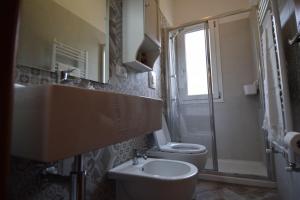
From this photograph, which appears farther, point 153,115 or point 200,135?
point 200,135

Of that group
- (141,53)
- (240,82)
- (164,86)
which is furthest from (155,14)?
(240,82)

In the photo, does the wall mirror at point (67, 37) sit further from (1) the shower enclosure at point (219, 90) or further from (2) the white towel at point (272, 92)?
(1) the shower enclosure at point (219, 90)

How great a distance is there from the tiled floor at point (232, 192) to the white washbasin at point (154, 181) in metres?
0.62

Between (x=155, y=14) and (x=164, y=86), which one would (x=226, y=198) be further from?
(x=155, y=14)

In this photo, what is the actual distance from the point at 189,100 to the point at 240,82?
797 mm

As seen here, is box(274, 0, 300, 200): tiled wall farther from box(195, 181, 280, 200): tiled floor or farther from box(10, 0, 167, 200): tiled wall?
box(10, 0, 167, 200): tiled wall

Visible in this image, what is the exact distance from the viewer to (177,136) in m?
2.51

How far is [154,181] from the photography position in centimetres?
104

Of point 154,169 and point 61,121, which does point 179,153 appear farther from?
point 61,121

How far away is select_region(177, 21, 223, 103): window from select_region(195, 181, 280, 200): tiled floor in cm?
111

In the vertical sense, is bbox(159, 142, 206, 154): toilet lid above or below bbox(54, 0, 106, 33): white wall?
below

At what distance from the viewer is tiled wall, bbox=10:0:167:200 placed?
0.70 metres

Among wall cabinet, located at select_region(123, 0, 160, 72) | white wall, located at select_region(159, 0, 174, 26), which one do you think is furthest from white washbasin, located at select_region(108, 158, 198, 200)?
white wall, located at select_region(159, 0, 174, 26)

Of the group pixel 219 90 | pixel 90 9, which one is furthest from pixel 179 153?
pixel 219 90
